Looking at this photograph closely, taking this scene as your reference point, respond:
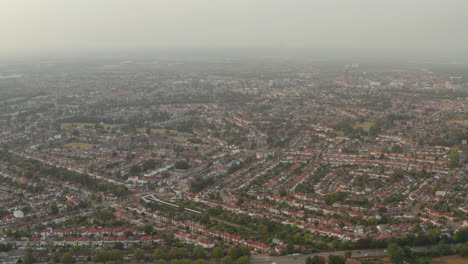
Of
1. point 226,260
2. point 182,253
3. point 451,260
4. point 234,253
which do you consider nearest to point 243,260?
point 226,260

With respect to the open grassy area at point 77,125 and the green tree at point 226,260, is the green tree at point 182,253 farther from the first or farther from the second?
the open grassy area at point 77,125

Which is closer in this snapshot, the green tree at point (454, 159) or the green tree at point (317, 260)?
the green tree at point (317, 260)

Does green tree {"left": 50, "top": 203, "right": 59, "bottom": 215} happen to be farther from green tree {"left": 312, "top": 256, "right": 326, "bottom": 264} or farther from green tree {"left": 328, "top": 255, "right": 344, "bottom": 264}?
green tree {"left": 328, "top": 255, "right": 344, "bottom": 264}

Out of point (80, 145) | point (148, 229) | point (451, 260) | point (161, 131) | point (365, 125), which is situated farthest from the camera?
point (365, 125)

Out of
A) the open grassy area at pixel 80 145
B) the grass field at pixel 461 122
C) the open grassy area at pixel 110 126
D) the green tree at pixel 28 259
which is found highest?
the grass field at pixel 461 122

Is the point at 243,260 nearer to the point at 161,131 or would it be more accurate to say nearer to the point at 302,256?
the point at 302,256

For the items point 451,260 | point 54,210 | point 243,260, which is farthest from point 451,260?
point 54,210

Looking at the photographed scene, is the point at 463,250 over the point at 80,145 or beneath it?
over

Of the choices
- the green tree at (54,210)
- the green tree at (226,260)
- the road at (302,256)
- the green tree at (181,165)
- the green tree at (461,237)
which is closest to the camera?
the green tree at (226,260)

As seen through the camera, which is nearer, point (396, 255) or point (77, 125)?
point (396, 255)

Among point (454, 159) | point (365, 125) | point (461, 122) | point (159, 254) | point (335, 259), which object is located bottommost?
point (159, 254)

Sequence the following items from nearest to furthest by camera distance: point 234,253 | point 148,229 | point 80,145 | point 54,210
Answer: point 234,253 → point 148,229 → point 54,210 → point 80,145

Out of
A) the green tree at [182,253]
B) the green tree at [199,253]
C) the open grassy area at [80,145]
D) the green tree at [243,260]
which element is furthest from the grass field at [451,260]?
the open grassy area at [80,145]

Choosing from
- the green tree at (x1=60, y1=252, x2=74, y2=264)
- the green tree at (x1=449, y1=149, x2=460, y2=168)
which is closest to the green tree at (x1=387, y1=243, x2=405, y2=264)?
the green tree at (x1=60, y1=252, x2=74, y2=264)
